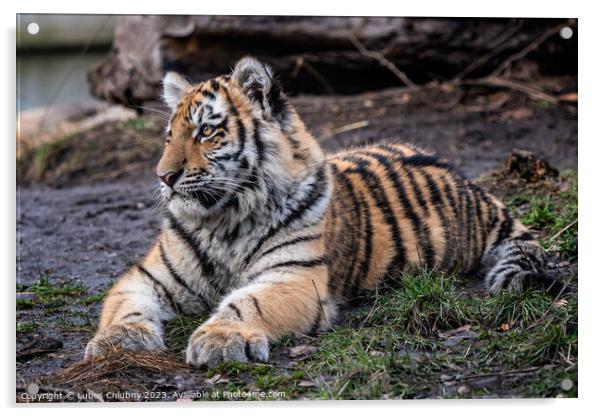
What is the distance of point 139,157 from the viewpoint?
4934mm

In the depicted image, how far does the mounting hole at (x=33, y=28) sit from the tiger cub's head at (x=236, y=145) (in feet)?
1.71

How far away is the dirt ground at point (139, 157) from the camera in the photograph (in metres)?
3.81

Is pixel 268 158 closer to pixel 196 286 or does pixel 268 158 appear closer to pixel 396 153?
pixel 196 286

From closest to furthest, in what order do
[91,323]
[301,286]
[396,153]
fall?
[301,286], [91,323], [396,153]

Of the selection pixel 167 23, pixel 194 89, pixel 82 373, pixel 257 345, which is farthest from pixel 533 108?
pixel 82 373

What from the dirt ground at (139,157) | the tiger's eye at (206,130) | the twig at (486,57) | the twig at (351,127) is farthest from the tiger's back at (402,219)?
the twig at (351,127)

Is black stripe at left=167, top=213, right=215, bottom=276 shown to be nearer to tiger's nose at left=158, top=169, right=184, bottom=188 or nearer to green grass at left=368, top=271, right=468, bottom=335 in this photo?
tiger's nose at left=158, top=169, right=184, bottom=188

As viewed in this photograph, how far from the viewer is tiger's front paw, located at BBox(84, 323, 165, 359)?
2.67m

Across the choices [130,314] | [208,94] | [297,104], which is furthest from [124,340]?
[297,104]

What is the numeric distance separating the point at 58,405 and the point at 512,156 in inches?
88.1

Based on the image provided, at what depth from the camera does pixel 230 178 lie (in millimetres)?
2869

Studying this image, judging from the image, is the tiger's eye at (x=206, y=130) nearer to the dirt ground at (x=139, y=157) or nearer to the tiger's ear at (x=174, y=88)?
the tiger's ear at (x=174, y=88)

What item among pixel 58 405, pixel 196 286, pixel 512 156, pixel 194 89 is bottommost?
pixel 58 405

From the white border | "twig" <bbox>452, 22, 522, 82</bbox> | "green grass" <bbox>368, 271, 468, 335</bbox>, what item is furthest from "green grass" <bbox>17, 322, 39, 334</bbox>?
"twig" <bbox>452, 22, 522, 82</bbox>
